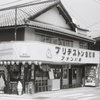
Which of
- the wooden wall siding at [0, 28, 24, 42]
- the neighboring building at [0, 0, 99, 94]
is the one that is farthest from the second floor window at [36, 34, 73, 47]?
the wooden wall siding at [0, 28, 24, 42]

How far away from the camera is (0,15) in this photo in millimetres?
26922

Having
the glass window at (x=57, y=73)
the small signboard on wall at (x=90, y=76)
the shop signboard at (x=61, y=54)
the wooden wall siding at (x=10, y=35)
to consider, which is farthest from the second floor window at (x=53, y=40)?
the small signboard on wall at (x=90, y=76)

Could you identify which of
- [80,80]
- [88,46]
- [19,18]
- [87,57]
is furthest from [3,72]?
[88,46]

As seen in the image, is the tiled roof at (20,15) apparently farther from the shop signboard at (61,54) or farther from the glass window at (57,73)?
the glass window at (57,73)

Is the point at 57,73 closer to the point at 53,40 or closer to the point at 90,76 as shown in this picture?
the point at 53,40

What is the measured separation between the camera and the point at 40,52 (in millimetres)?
20656

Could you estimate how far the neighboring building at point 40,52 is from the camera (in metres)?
20.5

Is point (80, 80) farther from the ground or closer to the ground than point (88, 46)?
closer to the ground

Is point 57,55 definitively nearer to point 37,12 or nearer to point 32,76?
point 32,76

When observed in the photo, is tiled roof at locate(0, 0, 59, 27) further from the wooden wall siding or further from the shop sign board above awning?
the shop sign board above awning

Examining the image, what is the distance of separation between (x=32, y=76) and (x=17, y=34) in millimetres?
4186

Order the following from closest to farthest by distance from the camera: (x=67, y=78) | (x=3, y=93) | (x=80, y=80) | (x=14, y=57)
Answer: (x=14, y=57)
(x=3, y=93)
(x=67, y=78)
(x=80, y=80)

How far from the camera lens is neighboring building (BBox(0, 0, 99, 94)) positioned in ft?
67.2

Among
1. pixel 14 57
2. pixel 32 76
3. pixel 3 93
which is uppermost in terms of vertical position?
pixel 14 57
